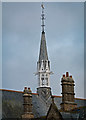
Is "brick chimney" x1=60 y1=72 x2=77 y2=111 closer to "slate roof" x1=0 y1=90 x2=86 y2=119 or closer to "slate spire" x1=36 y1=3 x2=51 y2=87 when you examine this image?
"slate roof" x1=0 y1=90 x2=86 y2=119

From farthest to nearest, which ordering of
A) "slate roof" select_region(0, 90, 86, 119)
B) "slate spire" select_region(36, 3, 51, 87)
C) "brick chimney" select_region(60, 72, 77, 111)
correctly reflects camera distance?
1. "slate spire" select_region(36, 3, 51, 87)
2. "slate roof" select_region(0, 90, 86, 119)
3. "brick chimney" select_region(60, 72, 77, 111)

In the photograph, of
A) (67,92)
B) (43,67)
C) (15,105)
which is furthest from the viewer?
(43,67)

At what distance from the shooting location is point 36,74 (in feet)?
221

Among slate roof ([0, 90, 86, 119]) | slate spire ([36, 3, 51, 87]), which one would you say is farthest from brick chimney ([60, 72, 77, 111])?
slate spire ([36, 3, 51, 87])

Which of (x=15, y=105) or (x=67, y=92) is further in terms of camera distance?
(x=15, y=105)

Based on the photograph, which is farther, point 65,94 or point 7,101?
point 7,101

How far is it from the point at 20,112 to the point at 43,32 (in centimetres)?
1950

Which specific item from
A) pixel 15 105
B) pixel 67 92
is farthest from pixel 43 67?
pixel 67 92

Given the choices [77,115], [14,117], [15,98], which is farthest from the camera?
[15,98]

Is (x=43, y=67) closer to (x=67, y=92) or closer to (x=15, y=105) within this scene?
(x=15, y=105)

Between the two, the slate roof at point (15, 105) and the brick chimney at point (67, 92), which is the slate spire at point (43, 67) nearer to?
the slate roof at point (15, 105)

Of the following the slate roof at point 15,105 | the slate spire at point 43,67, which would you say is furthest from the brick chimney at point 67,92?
the slate spire at point 43,67

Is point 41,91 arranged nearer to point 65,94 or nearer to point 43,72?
point 43,72

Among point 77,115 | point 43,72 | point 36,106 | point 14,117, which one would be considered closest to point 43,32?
point 43,72
